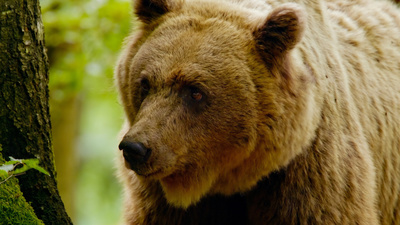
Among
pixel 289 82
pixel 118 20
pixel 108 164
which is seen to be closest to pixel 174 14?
pixel 289 82

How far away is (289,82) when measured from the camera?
186 inches

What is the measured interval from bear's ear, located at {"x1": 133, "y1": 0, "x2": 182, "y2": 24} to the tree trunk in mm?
1052

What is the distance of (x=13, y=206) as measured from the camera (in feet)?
13.3

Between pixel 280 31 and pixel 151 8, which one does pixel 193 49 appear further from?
pixel 151 8

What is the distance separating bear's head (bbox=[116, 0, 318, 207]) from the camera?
4.61m

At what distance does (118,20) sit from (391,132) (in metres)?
5.11

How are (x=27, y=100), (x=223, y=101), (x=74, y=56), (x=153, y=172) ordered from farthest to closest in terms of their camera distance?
(x=74, y=56), (x=223, y=101), (x=153, y=172), (x=27, y=100)

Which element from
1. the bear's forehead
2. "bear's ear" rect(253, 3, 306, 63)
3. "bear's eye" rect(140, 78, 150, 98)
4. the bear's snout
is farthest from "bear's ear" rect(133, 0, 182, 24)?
the bear's snout

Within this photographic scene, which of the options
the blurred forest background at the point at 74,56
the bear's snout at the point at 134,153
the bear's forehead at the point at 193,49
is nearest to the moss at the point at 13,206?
the bear's snout at the point at 134,153

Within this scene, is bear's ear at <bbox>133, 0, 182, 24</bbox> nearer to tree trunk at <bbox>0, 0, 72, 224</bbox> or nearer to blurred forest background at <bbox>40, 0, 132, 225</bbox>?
tree trunk at <bbox>0, 0, 72, 224</bbox>

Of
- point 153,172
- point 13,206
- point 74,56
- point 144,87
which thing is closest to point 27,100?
point 13,206

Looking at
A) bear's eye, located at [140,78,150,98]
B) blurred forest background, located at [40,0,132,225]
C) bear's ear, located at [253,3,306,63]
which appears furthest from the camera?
blurred forest background, located at [40,0,132,225]

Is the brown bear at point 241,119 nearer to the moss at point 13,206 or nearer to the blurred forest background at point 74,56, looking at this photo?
the moss at point 13,206

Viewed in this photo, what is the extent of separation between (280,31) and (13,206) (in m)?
2.36
